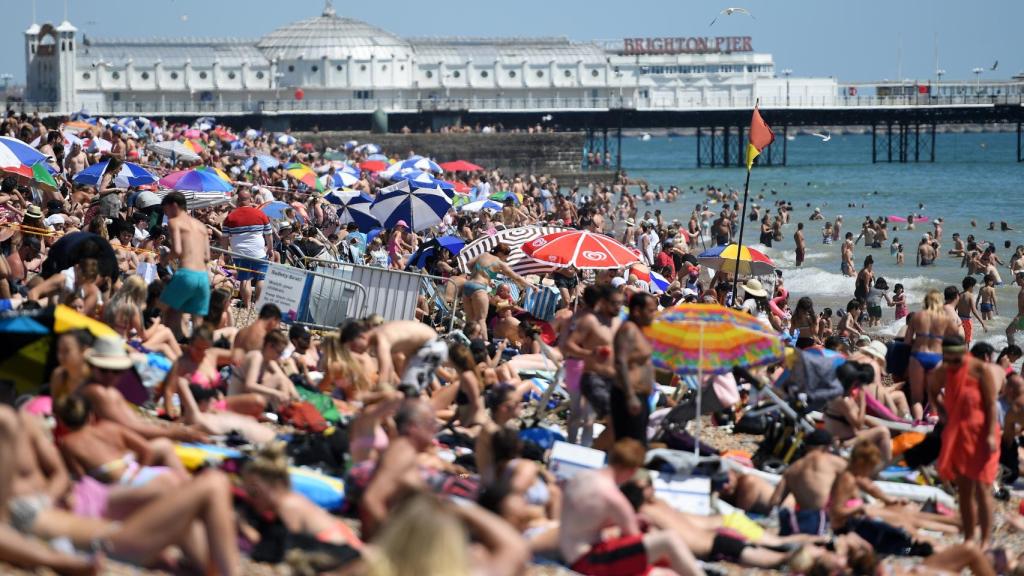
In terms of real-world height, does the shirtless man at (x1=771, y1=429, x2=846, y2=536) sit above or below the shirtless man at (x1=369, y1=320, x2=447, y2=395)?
below

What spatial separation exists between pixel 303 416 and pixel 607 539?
235 centimetres

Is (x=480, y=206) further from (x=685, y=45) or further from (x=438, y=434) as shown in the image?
(x=685, y=45)

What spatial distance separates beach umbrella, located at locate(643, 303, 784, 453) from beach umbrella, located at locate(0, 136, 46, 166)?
7.04 meters

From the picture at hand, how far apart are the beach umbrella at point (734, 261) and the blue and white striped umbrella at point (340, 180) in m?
9.67

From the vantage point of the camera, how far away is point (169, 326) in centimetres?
870

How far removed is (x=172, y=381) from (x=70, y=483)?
2.03 meters

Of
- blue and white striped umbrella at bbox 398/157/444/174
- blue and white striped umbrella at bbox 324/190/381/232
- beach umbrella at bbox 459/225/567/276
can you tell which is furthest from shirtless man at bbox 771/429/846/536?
blue and white striped umbrella at bbox 398/157/444/174

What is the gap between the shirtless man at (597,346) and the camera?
23.6 feet

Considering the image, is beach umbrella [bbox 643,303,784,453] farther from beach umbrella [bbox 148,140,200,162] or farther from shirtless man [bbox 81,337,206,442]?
beach umbrella [bbox 148,140,200,162]

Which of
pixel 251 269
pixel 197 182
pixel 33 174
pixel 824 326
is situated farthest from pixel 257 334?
pixel 197 182

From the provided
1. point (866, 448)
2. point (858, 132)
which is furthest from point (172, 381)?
point (858, 132)

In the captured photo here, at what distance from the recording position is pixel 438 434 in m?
7.44

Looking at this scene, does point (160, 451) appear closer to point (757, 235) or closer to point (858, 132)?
point (757, 235)

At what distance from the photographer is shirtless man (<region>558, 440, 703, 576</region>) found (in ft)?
17.5
